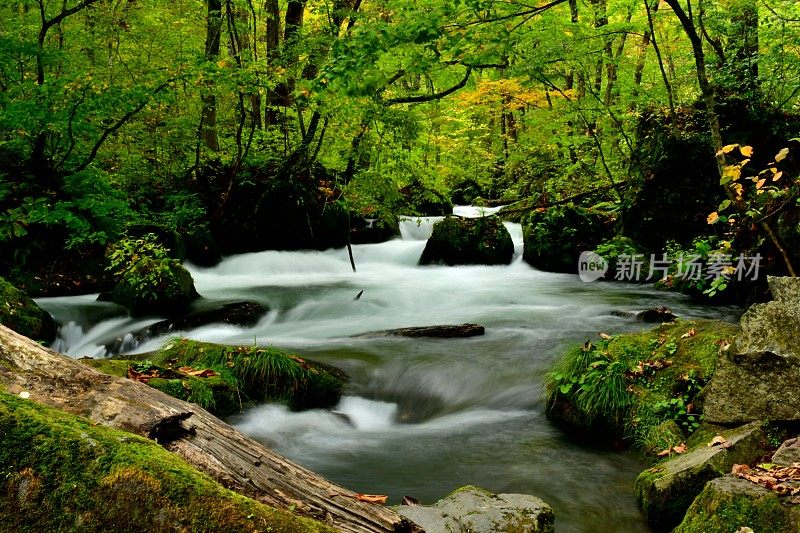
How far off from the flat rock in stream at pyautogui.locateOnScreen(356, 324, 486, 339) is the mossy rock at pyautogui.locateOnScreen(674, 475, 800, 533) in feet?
17.9

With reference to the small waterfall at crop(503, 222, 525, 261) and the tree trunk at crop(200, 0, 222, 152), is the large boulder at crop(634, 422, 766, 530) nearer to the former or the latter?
the tree trunk at crop(200, 0, 222, 152)

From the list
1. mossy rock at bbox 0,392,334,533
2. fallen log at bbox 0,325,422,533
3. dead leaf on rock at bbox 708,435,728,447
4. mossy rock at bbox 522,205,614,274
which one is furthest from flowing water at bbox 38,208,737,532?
mossy rock at bbox 0,392,334,533

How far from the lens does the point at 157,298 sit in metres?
9.38

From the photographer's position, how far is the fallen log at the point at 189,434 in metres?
1.97

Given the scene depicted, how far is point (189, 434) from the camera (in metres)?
2.11

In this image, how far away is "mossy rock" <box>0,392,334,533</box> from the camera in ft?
4.96

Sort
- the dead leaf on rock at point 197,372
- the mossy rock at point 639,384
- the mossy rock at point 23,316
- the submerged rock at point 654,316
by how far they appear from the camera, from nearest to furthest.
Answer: the mossy rock at point 639,384 → the dead leaf on rock at point 197,372 → the mossy rock at point 23,316 → the submerged rock at point 654,316

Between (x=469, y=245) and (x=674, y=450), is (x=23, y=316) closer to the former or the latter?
(x=674, y=450)

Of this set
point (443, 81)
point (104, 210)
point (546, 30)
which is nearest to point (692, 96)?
point (546, 30)

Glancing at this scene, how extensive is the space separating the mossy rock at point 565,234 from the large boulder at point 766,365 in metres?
9.08

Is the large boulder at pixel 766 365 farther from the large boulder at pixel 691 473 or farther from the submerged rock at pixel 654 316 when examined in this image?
the submerged rock at pixel 654 316
